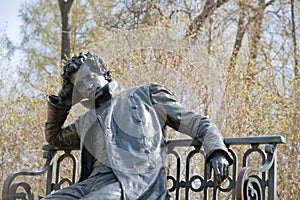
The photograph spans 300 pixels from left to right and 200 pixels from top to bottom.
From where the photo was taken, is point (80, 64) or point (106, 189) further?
point (80, 64)

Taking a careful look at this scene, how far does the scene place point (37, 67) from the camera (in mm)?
14195

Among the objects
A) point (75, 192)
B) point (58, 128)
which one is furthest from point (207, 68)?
point (75, 192)

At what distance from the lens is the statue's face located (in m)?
4.19

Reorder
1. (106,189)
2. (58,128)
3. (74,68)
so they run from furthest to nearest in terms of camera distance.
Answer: (58,128) < (74,68) < (106,189)

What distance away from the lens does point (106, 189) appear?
149 inches

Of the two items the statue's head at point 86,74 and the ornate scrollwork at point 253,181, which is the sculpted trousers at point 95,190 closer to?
the statue's head at point 86,74

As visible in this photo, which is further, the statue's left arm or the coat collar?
the coat collar

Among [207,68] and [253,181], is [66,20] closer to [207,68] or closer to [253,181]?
[207,68]

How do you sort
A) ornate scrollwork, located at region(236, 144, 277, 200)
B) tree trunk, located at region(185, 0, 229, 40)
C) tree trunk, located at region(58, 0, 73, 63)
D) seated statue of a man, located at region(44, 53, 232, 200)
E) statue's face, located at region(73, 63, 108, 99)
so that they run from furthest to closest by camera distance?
tree trunk, located at region(58, 0, 73, 63) → tree trunk, located at region(185, 0, 229, 40) → statue's face, located at region(73, 63, 108, 99) → seated statue of a man, located at region(44, 53, 232, 200) → ornate scrollwork, located at region(236, 144, 277, 200)

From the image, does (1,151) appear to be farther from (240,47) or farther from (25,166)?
(240,47)

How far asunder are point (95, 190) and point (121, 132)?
413 mm

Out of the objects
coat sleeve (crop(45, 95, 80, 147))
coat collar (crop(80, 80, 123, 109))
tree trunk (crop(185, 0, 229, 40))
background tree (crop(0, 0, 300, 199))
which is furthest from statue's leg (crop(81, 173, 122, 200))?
tree trunk (crop(185, 0, 229, 40))

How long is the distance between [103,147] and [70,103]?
0.39 meters

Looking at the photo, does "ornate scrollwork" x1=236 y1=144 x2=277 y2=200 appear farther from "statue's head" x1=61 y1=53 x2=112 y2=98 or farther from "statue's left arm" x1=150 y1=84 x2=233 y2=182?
"statue's head" x1=61 y1=53 x2=112 y2=98
